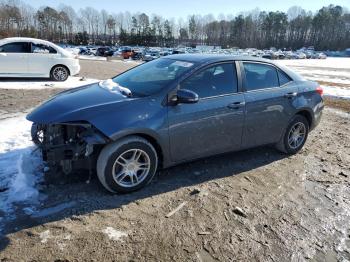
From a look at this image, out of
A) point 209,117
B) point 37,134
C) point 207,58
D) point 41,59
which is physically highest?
point 207,58

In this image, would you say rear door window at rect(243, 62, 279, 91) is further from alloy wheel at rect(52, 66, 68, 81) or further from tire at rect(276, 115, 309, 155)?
alloy wheel at rect(52, 66, 68, 81)

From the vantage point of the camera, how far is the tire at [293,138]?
5582 mm

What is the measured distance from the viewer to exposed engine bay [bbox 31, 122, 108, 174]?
379 centimetres

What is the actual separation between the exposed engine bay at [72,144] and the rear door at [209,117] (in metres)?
0.95

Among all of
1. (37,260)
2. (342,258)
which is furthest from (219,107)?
(37,260)

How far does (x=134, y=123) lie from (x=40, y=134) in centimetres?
141

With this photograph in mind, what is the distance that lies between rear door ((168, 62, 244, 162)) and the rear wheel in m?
9.67

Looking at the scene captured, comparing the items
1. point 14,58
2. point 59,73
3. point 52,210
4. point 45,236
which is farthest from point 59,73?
point 45,236

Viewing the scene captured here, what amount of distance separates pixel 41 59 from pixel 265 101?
9.99 metres

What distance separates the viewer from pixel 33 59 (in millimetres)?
12297

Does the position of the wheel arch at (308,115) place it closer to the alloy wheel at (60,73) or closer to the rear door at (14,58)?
the alloy wheel at (60,73)

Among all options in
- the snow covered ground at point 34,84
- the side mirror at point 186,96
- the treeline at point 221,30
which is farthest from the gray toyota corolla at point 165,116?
the treeline at point 221,30

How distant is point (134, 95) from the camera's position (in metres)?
4.24

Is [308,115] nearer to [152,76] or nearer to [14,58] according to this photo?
[152,76]
